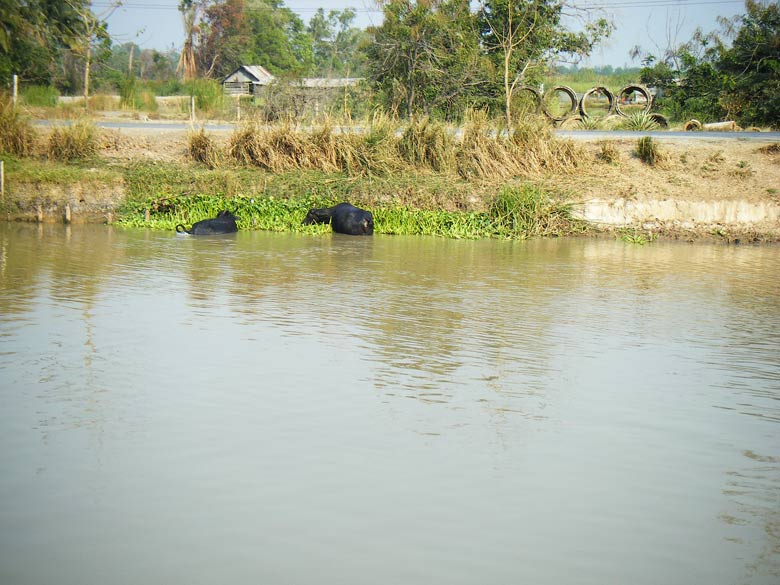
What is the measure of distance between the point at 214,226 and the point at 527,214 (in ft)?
19.2

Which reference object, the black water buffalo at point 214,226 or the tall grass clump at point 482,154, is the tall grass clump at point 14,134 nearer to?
the black water buffalo at point 214,226

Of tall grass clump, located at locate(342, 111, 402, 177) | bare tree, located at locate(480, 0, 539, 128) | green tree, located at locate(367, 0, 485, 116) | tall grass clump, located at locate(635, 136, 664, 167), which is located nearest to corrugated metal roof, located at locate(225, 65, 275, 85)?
green tree, located at locate(367, 0, 485, 116)

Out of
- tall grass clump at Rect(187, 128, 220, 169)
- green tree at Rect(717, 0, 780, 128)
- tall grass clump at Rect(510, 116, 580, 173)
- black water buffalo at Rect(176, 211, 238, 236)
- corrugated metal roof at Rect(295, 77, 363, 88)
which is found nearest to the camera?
black water buffalo at Rect(176, 211, 238, 236)

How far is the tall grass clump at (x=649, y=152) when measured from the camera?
1866 cm

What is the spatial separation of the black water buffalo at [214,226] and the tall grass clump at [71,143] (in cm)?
472

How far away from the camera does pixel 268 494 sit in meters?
4.33

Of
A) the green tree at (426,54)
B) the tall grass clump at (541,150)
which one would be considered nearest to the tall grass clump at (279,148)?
the tall grass clump at (541,150)

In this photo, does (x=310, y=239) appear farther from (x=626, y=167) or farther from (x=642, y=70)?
(x=642, y=70)

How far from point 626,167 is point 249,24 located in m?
58.6

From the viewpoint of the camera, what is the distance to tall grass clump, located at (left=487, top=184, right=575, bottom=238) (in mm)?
16625

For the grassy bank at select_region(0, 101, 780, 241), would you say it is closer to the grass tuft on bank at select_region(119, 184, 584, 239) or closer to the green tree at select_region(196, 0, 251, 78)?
the grass tuft on bank at select_region(119, 184, 584, 239)

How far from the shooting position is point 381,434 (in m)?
5.25

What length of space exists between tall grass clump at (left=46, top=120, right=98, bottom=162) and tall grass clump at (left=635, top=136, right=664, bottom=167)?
1177 centimetres

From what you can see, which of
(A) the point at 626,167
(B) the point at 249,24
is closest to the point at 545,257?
(A) the point at 626,167
